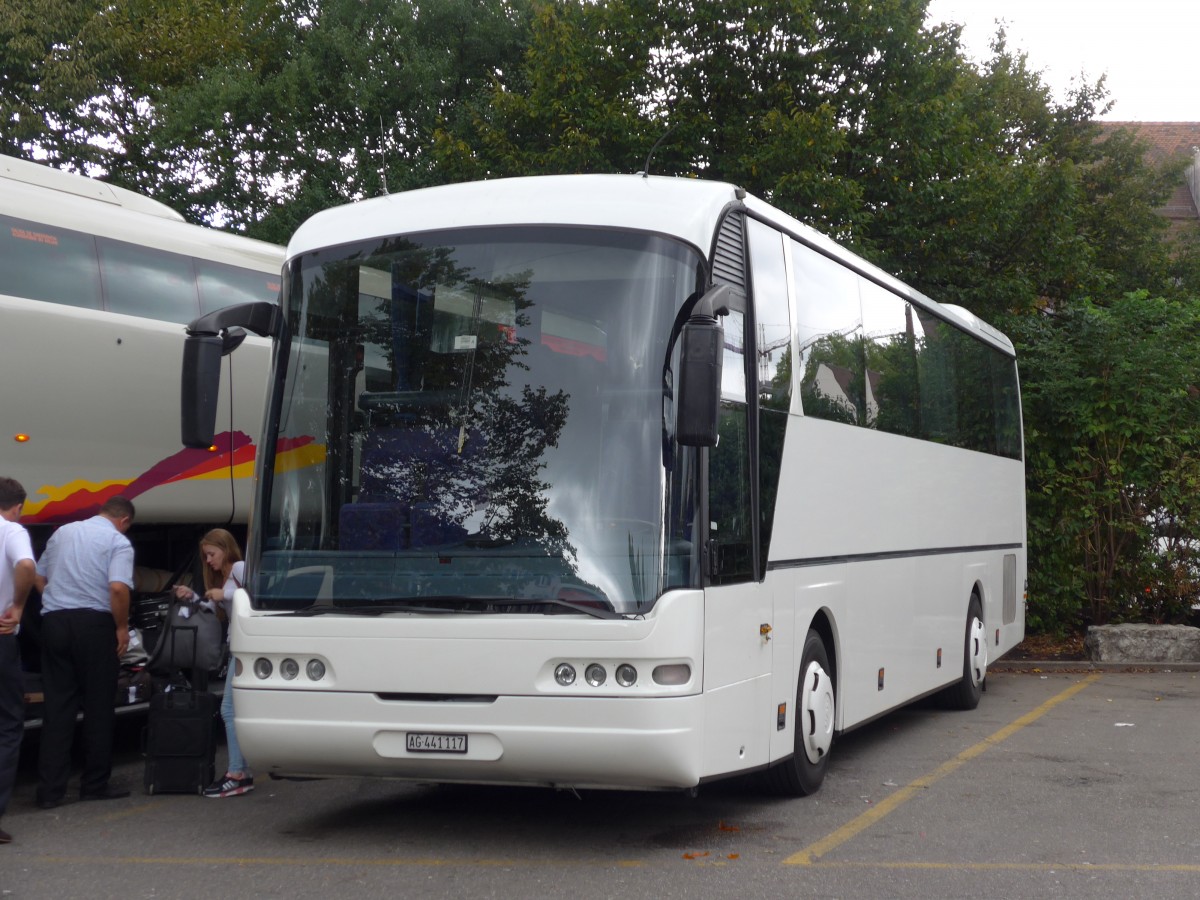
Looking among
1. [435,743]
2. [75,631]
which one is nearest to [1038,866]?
[435,743]

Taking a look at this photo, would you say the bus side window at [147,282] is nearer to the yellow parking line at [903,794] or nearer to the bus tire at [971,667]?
the yellow parking line at [903,794]

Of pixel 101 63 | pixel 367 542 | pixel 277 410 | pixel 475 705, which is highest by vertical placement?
pixel 101 63

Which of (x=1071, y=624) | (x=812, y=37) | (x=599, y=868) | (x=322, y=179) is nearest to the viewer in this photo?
(x=599, y=868)

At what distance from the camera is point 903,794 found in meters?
9.15

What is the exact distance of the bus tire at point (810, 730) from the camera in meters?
8.72

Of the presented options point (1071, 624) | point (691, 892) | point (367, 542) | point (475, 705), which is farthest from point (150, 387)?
point (1071, 624)

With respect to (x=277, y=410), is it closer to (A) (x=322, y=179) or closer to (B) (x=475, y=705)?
(B) (x=475, y=705)

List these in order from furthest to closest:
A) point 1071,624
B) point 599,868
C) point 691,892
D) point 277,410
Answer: point 1071,624 → point 277,410 → point 599,868 → point 691,892

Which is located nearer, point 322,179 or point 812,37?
point 812,37

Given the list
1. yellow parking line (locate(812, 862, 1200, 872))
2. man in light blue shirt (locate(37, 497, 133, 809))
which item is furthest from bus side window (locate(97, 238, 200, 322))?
yellow parking line (locate(812, 862, 1200, 872))

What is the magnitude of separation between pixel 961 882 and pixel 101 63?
26329 millimetres

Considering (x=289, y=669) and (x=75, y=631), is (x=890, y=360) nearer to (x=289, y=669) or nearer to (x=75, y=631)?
(x=289, y=669)

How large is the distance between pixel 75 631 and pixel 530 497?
11.2 feet

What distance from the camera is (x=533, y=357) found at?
7484mm
